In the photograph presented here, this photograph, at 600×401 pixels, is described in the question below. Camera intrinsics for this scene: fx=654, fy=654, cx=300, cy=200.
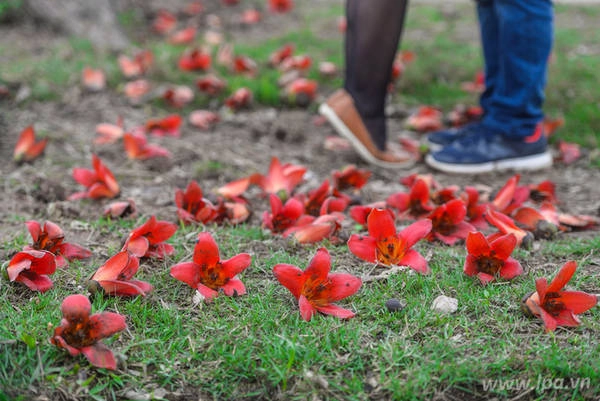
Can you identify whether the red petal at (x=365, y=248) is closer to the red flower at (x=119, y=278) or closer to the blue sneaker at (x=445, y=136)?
the red flower at (x=119, y=278)

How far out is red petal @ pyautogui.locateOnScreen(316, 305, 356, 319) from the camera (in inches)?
65.1

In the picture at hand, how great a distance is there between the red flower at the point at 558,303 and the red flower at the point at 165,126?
2.16 m

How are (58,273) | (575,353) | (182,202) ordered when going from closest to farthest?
(575,353) < (58,273) < (182,202)

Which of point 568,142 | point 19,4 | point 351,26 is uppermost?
point 351,26

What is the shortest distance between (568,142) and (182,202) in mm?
2241

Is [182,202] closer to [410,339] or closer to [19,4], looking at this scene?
[410,339]

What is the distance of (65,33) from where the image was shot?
477 cm

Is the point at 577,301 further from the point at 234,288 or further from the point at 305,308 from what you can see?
the point at 234,288

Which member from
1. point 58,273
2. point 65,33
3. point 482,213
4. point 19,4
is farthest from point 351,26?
point 19,4

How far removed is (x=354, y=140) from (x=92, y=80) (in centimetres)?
174

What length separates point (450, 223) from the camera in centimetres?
214

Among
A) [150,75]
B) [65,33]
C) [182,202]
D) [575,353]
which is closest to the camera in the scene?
[575,353]

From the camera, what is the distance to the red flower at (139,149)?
9.84 ft

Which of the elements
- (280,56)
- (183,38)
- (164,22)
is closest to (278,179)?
(280,56)
